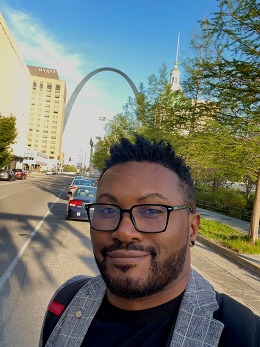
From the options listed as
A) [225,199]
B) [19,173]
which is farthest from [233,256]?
[19,173]

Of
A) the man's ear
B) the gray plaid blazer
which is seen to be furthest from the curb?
the gray plaid blazer

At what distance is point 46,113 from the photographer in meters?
161

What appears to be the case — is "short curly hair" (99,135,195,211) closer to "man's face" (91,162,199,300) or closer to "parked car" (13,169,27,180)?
"man's face" (91,162,199,300)

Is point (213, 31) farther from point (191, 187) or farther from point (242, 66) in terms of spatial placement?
point (191, 187)

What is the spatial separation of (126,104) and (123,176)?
27731mm

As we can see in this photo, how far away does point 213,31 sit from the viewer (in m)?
8.87

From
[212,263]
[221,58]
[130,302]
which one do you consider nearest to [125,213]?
[130,302]

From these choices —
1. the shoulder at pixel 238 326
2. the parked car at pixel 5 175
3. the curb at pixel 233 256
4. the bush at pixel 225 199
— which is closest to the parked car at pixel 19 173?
the parked car at pixel 5 175

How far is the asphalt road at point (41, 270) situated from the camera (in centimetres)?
431

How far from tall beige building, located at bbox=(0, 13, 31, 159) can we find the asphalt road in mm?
46431

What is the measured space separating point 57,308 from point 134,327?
0.39 m

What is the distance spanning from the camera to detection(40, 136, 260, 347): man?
49.4 inches

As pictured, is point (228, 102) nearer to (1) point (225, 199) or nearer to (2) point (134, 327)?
(2) point (134, 327)

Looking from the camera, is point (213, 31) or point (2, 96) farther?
point (2, 96)
